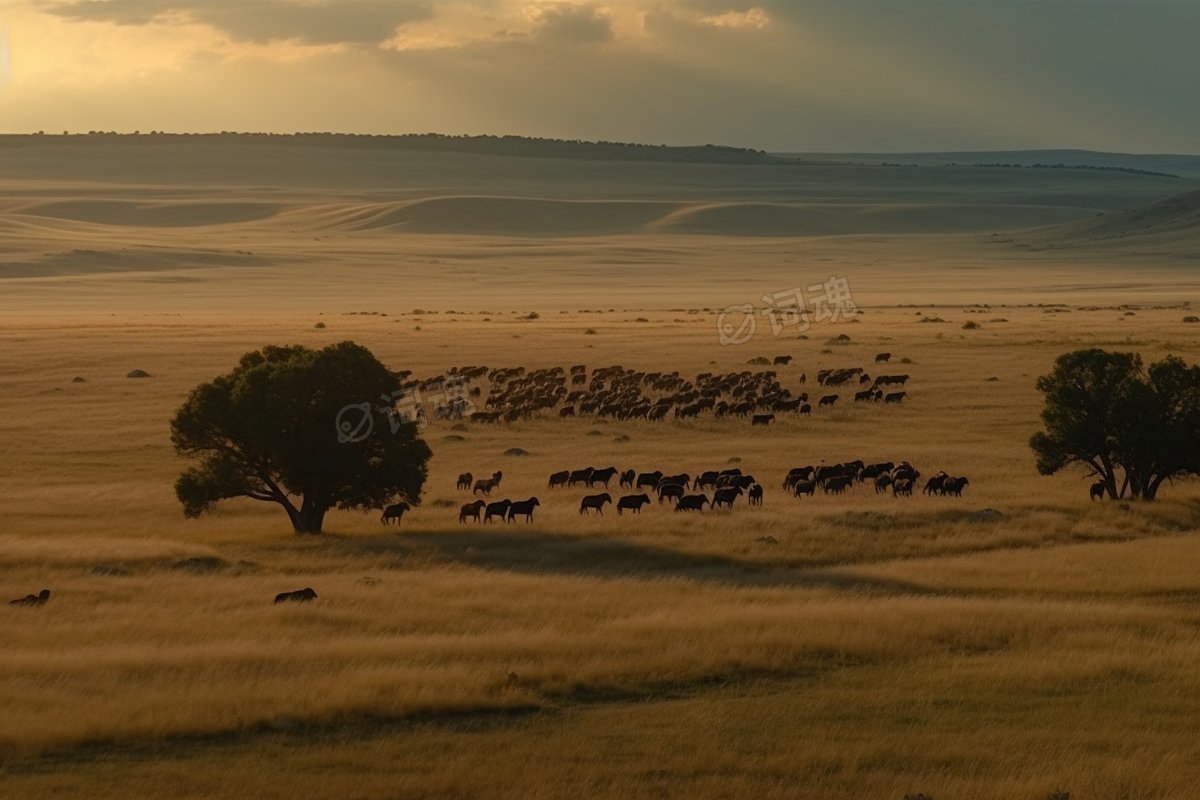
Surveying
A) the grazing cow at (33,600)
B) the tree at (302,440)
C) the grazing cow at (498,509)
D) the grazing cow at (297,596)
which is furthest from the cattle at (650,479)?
the grazing cow at (33,600)

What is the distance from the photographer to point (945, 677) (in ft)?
57.7

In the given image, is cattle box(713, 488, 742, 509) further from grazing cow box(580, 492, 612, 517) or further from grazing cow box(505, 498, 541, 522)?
grazing cow box(505, 498, 541, 522)

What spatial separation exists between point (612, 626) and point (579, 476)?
1457cm

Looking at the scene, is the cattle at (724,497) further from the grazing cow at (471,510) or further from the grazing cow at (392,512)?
the grazing cow at (392,512)

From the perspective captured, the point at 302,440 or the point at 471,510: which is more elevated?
the point at 302,440

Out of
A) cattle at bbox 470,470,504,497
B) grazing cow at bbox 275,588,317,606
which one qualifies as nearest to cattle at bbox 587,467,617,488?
cattle at bbox 470,470,504,497

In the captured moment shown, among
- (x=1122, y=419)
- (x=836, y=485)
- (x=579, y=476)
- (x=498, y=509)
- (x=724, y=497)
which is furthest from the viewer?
(x=579, y=476)

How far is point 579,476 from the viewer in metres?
34.6

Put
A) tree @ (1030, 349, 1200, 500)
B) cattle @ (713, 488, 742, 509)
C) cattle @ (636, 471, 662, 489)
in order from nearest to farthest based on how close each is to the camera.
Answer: cattle @ (713, 488, 742, 509) < tree @ (1030, 349, 1200, 500) < cattle @ (636, 471, 662, 489)

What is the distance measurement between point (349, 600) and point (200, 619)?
2.16 meters

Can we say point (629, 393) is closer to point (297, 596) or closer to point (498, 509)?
point (498, 509)

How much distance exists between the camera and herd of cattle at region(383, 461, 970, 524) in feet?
100

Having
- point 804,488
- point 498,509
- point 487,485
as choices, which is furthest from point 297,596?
point 804,488

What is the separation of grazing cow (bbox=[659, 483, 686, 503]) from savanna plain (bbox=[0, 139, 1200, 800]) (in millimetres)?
1233
